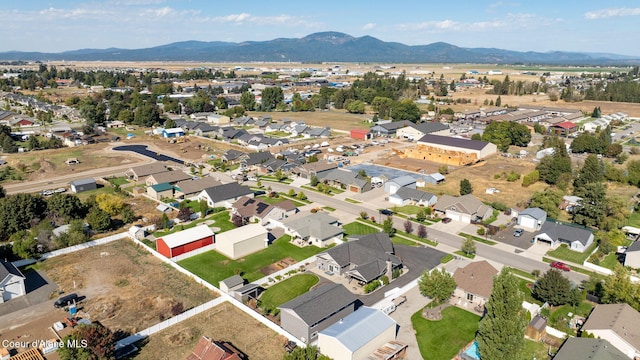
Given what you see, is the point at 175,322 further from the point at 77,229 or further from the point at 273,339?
the point at 77,229

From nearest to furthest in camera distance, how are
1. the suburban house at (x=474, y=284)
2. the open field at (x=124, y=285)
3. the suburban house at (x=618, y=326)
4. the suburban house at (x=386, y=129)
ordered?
1. the suburban house at (x=618, y=326)
2. the open field at (x=124, y=285)
3. the suburban house at (x=474, y=284)
4. the suburban house at (x=386, y=129)

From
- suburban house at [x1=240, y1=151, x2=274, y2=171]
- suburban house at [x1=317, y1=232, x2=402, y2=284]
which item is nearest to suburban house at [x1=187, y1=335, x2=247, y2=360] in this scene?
suburban house at [x1=317, y1=232, x2=402, y2=284]

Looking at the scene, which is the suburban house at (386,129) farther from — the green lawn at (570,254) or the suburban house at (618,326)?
the suburban house at (618,326)

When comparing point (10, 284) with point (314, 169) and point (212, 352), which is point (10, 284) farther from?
point (314, 169)

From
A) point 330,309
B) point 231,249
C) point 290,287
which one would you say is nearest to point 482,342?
point 330,309

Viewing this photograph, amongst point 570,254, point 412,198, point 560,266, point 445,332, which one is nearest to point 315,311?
point 445,332

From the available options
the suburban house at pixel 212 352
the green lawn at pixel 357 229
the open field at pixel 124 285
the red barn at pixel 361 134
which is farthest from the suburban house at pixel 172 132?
the suburban house at pixel 212 352
